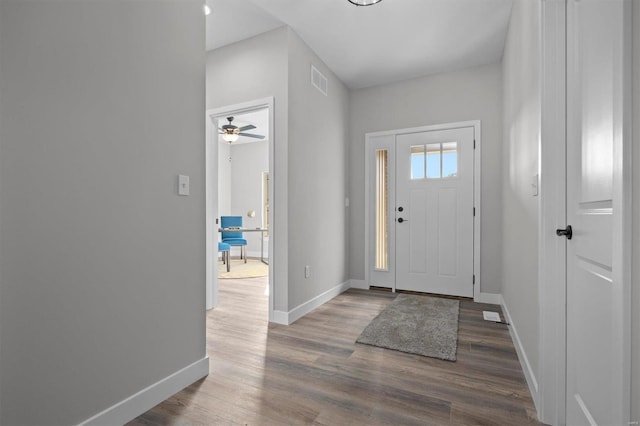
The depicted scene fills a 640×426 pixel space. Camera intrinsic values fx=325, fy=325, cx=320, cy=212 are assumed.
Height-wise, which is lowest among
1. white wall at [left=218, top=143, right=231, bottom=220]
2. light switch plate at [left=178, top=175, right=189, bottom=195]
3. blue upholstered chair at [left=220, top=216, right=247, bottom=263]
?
blue upholstered chair at [left=220, top=216, right=247, bottom=263]

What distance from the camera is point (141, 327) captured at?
161 centimetres

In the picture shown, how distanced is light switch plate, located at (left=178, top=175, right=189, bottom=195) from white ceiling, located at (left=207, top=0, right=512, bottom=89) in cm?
168

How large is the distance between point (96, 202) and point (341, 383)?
157 cm

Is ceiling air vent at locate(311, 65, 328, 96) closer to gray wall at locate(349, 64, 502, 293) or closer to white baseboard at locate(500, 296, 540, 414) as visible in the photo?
gray wall at locate(349, 64, 502, 293)

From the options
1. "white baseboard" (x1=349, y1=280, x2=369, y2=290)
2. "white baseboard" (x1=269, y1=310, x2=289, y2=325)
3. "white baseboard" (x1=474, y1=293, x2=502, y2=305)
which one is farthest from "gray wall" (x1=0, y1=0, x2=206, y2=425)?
"white baseboard" (x1=474, y1=293, x2=502, y2=305)

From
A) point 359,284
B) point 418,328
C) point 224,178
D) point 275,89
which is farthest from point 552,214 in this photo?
point 224,178

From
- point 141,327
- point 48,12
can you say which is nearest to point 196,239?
point 141,327

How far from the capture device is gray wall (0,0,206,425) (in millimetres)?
1161

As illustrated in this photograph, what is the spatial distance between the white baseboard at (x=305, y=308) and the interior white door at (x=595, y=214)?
2.03 metres

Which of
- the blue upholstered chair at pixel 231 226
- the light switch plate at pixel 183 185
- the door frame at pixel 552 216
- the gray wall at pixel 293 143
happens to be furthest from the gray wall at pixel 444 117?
→ the light switch plate at pixel 183 185

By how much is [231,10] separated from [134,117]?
1684mm

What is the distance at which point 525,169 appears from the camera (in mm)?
2043

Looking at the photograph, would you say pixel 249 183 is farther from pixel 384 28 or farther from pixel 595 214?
pixel 595 214

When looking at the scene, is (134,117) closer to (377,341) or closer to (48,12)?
(48,12)
